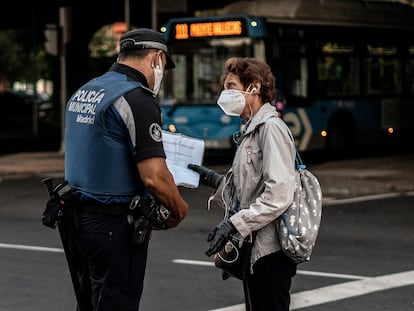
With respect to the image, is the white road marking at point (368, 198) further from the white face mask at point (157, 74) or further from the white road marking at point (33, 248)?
the white face mask at point (157, 74)

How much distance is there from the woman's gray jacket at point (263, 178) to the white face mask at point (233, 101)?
102 mm

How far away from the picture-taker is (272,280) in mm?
4695

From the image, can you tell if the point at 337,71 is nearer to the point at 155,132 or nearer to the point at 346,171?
the point at 346,171

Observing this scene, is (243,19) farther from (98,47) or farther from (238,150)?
(98,47)

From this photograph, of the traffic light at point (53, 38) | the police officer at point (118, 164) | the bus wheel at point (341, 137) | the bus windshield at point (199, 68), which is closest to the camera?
the police officer at point (118, 164)

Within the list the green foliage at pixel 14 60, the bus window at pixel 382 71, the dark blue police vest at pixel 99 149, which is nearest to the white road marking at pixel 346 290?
the dark blue police vest at pixel 99 149

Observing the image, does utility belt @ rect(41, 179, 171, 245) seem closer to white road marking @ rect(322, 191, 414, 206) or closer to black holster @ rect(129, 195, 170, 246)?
black holster @ rect(129, 195, 170, 246)

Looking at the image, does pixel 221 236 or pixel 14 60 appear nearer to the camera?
pixel 221 236

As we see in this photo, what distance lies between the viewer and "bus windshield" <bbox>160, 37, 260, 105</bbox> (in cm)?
1969

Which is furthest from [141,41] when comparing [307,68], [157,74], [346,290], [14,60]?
[14,60]

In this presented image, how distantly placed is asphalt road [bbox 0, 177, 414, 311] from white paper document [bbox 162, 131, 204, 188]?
2556mm

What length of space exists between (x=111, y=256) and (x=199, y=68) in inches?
627

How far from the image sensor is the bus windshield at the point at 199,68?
1969cm

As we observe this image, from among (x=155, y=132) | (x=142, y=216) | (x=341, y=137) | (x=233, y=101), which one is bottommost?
(x=341, y=137)
